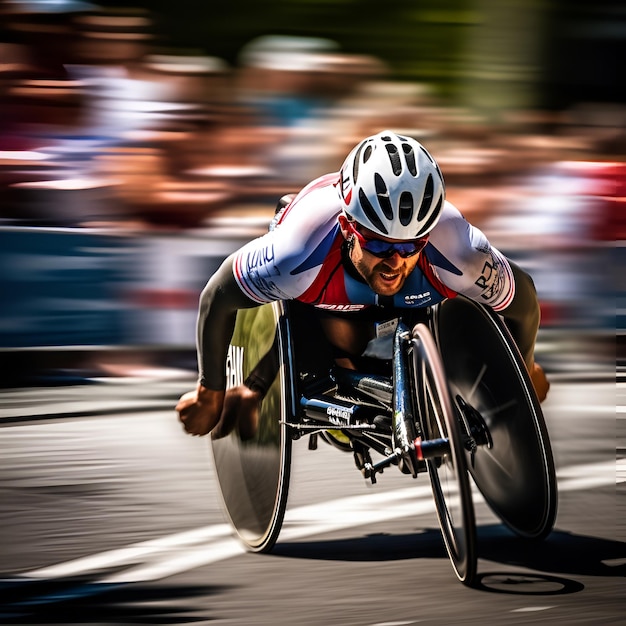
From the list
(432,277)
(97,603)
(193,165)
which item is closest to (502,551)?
(432,277)

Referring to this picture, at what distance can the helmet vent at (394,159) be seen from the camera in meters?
5.01

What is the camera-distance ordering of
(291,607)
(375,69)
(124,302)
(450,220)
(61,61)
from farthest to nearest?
(375,69), (61,61), (124,302), (450,220), (291,607)

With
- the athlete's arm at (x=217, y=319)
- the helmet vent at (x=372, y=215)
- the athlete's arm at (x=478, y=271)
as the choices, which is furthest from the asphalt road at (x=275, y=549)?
the helmet vent at (x=372, y=215)

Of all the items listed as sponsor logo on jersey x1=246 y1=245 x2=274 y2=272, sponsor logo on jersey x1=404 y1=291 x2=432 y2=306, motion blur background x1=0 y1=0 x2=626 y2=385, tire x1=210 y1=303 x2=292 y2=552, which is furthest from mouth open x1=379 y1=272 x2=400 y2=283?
motion blur background x1=0 y1=0 x2=626 y2=385

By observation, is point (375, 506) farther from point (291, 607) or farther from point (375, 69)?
point (375, 69)

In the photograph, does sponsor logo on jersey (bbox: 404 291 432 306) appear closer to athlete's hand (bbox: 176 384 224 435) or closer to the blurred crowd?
athlete's hand (bbox: 176 384 224 435)

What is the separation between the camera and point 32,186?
361 inches

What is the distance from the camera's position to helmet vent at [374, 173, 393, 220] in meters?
4.94

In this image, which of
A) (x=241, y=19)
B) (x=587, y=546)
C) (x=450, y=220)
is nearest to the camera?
(x=450, y=220)

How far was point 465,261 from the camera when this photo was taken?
5320mm

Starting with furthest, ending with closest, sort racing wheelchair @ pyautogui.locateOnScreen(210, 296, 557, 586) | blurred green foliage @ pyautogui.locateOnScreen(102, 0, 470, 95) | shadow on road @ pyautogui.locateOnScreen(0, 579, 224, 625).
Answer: blurred green foliage @ pyautogui.locateOnScreen(102, 0, 470, 95)
racing wheelchair @ pyautogui.locateOnScreen(210, 296, 557, 586)
shadow on road @ pyautogui.locateOnScreen(0, 579, 224, 625)

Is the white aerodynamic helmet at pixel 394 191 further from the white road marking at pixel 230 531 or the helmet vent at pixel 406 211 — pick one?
the white road marking at pixel 230 531

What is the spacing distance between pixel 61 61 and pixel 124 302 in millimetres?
1844

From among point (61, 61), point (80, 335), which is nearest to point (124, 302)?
point (80, 335)
